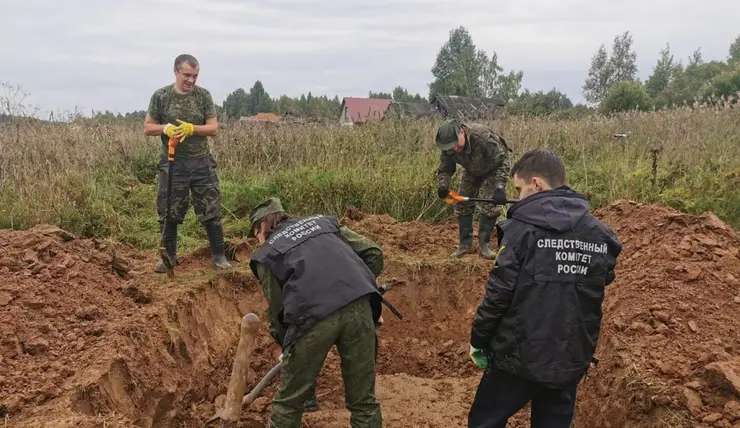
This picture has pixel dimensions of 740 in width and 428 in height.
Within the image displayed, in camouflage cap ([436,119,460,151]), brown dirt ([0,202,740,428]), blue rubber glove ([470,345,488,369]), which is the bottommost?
brown dirt ([0,202,740,428])

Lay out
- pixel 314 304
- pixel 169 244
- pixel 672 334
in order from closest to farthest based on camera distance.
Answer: pixel 314 304, pixel 672 334, pixel 169 244

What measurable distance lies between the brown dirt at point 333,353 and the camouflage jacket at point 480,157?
953 mm

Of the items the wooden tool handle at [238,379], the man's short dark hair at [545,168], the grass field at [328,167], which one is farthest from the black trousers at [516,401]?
the grass field at [328,167]

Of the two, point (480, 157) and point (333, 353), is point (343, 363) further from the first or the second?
point (480, 157)

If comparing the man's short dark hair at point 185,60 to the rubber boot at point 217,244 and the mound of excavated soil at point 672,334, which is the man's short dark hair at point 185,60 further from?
the mound of excavated soil at point 672,334

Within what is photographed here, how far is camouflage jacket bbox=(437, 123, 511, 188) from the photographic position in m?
5.45

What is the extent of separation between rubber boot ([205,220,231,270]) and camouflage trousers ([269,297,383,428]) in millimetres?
2582

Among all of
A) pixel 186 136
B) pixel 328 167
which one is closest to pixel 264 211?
pixel 186 136

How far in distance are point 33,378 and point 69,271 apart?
125 centimetres

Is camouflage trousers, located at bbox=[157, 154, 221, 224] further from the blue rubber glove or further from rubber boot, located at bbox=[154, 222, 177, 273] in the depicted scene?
the blue rubber glove

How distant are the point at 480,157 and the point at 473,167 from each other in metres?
0.14

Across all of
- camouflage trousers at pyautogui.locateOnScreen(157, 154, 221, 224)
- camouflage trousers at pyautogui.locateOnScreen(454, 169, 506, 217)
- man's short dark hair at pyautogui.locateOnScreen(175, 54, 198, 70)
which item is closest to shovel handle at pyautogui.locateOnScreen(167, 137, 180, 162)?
camouflage trousers at pyautogui.locateOnScreen(157, 154, 221, 224)

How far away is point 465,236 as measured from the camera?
5926mm

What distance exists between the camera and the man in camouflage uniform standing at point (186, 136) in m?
4.71
